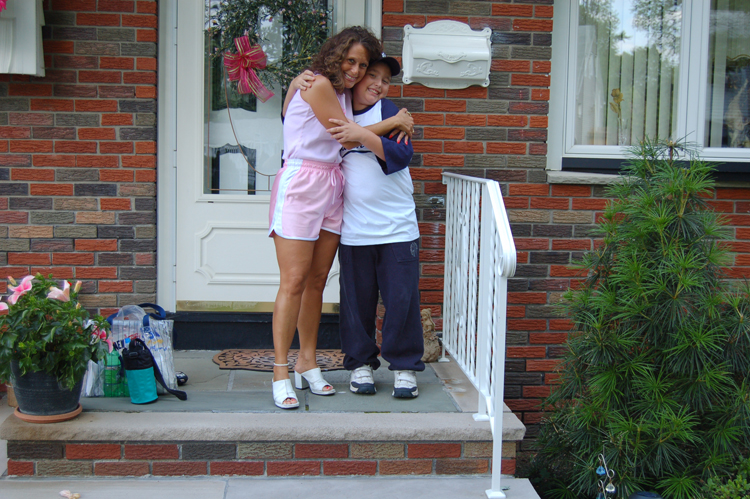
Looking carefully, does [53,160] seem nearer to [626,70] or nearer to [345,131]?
[345,131]

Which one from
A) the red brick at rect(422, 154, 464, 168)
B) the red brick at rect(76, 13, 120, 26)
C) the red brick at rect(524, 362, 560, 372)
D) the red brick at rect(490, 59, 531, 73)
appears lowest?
the red brick at rect(524, 362, 560, 372)

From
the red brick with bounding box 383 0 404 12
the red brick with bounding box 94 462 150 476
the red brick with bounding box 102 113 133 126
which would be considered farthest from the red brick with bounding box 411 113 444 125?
the red brick with bounding box 94 462 150 476

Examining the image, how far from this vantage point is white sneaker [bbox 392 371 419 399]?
2910mm

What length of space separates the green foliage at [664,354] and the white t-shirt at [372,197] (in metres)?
0.87

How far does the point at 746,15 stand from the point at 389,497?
135 inches

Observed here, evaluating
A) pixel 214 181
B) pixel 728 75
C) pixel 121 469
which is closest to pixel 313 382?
pixel 121 469

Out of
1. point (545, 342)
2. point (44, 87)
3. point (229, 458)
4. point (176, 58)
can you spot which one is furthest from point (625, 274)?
point (44, 87)

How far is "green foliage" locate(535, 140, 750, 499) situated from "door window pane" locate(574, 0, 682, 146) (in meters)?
1.13

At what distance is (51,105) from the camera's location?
3.47 meters

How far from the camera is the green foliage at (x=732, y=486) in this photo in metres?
2.54

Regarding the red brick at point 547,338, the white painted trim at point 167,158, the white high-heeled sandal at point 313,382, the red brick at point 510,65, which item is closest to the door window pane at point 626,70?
the red brick at point 510,65

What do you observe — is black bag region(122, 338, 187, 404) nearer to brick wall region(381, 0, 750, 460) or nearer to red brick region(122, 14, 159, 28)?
brick wall region(381, 0, 750, 460)

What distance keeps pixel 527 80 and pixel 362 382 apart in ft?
6.19

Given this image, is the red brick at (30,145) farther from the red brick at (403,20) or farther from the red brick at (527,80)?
the red brick at (527,80)
